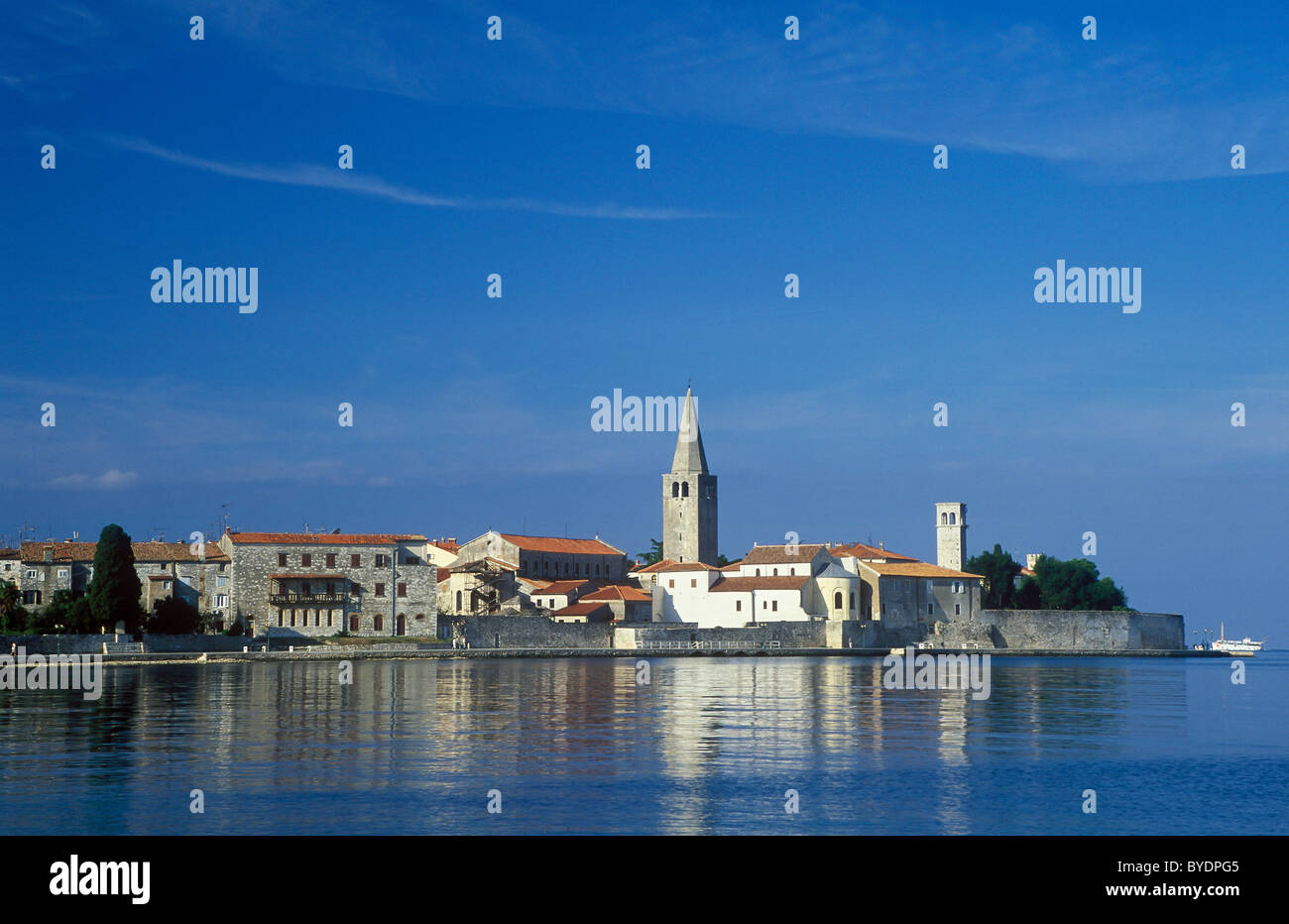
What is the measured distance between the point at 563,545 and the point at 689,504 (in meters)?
11.9

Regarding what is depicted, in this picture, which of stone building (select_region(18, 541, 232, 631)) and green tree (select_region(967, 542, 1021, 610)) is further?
green tree (select_region(967, 542, 1021, 610))

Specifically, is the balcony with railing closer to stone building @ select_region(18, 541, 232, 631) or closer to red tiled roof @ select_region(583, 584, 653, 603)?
stone building @ select_region(18, 541, 232, 631)

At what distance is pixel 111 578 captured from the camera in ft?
196

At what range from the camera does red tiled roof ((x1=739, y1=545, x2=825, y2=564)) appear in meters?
82.9

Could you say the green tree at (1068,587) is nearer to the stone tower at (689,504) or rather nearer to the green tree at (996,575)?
the green tree at (996,575)

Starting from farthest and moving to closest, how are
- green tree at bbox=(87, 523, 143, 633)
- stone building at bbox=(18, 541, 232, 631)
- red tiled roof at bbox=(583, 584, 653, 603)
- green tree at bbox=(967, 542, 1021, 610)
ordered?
green tree at bbox=(967, 542, 1021, 610), red tiled roof at bbox=(583, 584, 653, 603), stone building at bbox=(18, 541, 232, 631), green tree at bbox=(87, 523, 143, 633)

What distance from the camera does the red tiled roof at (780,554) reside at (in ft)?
272

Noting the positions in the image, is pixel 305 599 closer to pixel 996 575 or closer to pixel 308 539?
pixel 308 539

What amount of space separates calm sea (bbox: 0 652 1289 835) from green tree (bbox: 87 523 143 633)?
70.0ft

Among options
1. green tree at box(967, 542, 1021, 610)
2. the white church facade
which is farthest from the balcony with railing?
green tree at box(967, 542, 1021, 610)

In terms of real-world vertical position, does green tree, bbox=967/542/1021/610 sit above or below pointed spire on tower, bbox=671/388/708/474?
below

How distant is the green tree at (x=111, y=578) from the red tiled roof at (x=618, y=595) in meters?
29.3

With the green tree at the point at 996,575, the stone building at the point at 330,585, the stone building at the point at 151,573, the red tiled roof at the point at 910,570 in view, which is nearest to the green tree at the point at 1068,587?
the green tree at the point at 996,575
